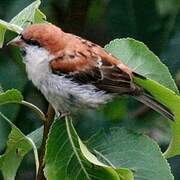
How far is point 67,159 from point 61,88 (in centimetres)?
46

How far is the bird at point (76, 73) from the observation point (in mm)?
3260

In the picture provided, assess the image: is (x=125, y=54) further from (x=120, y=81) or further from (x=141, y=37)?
(x=141, y=37)

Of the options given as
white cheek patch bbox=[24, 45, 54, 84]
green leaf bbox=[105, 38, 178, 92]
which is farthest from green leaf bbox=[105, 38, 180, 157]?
white cheek patch bbox=[24, 45, 54, 84]

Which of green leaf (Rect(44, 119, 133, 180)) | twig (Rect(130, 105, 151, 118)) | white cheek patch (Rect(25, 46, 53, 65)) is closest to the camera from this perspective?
green leaf (Rect(44, 119, 133, 180))

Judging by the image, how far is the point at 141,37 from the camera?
4434 mm

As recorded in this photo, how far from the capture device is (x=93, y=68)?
3320 mm

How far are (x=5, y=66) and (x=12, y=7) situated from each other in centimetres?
31

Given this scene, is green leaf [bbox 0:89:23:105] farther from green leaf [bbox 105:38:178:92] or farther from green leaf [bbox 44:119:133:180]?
green leaf [bbox 105:38:178:92]

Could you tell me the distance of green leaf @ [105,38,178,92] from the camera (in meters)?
3.12

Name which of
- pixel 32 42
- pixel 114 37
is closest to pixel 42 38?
pixel 32 42

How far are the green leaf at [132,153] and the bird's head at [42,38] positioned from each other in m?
0.49

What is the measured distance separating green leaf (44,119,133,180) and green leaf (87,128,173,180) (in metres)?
0.09

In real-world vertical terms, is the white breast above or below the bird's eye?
below

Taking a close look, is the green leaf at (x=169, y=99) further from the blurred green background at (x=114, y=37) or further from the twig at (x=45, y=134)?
the blurred green background at (x=114, y=37)
